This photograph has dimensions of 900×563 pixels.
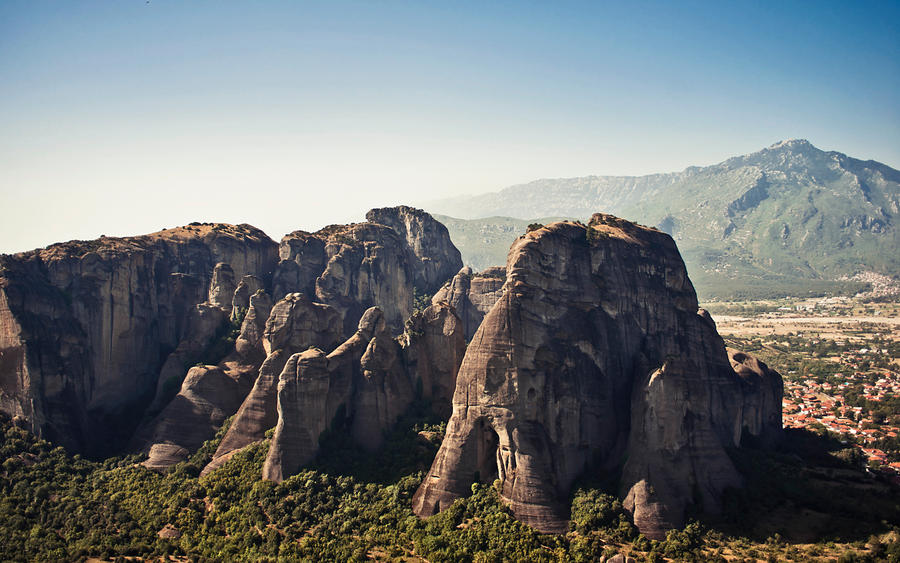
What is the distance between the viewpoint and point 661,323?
44.0 metres

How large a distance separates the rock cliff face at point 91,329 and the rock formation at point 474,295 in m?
32.7

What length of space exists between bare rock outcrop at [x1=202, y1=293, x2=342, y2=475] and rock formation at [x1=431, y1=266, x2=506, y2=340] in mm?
30340

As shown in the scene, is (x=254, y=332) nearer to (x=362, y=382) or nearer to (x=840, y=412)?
(x=362, y=382)

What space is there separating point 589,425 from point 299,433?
66.4 ft

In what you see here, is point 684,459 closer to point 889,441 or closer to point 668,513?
point 668,513

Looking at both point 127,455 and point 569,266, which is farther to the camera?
point 127,455

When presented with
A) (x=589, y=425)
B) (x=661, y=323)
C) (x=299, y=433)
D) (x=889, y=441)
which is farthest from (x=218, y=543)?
(x=889, y=441)

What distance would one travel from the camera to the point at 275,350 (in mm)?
48281

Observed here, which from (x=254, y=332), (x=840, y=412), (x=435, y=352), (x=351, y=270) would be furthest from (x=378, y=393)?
(x=840, y=412)

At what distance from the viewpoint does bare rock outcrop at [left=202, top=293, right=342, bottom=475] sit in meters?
45.3

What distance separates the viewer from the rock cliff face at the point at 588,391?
36.5 m

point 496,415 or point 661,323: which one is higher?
point 661,323

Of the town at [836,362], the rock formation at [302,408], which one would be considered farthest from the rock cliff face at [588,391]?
the town at [836,362]

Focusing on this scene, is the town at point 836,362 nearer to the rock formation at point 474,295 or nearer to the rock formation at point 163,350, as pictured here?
the rock formation at point 474,295
